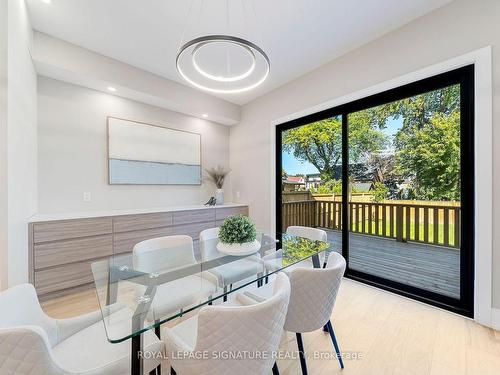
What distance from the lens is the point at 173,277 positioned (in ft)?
5.08

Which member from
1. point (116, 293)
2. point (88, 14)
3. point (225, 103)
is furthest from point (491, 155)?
point (88, 14)

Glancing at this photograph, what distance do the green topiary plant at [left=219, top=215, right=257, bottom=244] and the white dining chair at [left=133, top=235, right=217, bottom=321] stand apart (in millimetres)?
319

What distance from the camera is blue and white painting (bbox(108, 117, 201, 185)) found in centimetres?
316

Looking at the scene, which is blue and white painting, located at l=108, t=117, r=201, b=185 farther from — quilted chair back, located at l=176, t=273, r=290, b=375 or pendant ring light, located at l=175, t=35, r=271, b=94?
quilted chair back, located at l=176, t=273, r=290, b=375

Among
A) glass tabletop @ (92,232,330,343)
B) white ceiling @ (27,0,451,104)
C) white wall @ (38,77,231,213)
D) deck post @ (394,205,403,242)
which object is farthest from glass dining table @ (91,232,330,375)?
white ceiling @ (27,0,451,104)

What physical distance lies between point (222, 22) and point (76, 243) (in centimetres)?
280

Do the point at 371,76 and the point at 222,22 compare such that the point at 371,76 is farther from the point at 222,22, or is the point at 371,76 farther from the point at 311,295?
the point at 311,295

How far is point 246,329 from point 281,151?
125 inches

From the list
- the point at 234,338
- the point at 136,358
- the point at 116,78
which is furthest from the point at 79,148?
the point at 234,338

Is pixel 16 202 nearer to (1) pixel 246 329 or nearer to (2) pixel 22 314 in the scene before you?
(2) pixel 22 314

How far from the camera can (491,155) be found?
183 centimetres

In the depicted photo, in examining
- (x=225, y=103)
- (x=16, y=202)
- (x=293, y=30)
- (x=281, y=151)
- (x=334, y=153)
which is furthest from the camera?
(x=225, y=103)

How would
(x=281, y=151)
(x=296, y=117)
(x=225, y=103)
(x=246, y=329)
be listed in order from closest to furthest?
(x=246, y=329) → (x=296, y=117) → (x=281, y=151) → (x=225, y=103)

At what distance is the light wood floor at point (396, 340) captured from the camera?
1.48 metres
